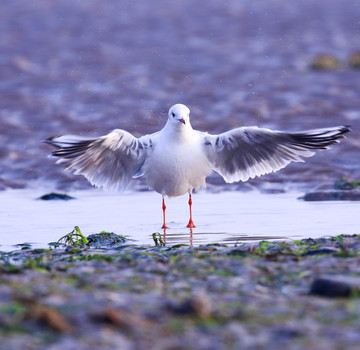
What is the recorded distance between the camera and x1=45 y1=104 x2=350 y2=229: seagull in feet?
31.7

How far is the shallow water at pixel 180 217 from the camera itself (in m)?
9.41

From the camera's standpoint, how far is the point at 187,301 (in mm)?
5051

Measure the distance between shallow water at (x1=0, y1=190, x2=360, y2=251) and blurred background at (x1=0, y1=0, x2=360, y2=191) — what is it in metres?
1.21

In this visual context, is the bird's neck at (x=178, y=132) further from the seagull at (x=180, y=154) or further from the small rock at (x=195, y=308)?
the small rock at (x=195, y=308)

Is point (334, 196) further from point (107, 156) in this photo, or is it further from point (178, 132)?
point (107, 156)

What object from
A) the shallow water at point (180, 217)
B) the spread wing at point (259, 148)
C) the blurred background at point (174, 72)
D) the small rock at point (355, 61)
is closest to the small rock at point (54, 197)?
the shallow water at point (180, 217)

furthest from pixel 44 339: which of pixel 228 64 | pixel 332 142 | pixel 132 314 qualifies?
pixel 228 64

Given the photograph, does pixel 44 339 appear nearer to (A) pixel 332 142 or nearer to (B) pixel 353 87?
(A) pixel 332 142

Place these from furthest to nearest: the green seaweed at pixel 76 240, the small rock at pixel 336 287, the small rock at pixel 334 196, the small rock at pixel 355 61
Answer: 1. the small rock at pixel 355 61
2. the small rock at pixel 334 196
3. the green seaweed at pixel 76 240
4. the small rock at pixel 336 287

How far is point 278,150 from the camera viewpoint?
991 cm

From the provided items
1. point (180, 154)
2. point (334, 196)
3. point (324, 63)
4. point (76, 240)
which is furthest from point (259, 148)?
point (324, 63)

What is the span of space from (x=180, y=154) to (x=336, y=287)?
4.65 meters

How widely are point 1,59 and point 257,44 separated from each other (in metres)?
6.84

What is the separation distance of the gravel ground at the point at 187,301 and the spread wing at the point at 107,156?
217 cm
